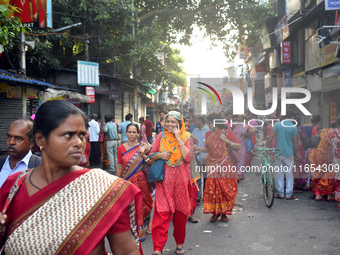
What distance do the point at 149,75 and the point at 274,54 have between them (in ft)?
34.3

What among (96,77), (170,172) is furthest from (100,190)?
(96,77)

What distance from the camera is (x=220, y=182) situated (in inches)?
243

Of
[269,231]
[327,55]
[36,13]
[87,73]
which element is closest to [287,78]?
[327,55]

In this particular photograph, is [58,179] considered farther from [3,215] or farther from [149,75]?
[149,75]

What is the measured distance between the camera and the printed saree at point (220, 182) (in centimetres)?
613

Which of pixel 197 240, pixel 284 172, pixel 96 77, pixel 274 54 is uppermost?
pixel 274 54

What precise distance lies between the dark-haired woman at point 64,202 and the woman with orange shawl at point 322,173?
6.26 metres

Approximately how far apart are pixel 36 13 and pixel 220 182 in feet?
22.3

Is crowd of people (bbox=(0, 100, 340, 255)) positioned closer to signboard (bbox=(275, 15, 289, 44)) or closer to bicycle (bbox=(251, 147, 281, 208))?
bicycle (bbox=(251, 147, 281, 208))

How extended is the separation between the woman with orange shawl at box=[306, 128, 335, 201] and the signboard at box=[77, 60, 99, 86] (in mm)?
9580

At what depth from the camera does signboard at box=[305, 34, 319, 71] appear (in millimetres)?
16594

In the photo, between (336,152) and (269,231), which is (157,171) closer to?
(269,231)

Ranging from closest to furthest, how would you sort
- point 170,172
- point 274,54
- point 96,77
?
point 170,172 < point 96,77 < point 274,54

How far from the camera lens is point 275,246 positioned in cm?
482
